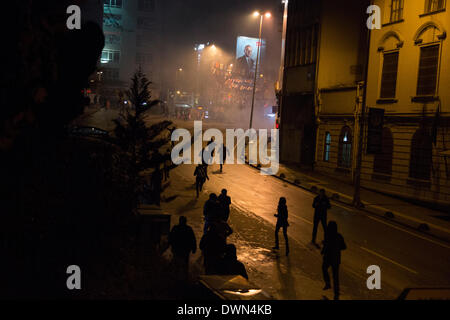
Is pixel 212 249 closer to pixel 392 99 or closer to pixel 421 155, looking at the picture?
pixel 421 155

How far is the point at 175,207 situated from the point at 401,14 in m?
17.2

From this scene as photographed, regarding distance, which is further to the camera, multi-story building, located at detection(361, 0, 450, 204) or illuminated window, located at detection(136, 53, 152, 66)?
illuminated window, located at detection(136, 53, 152, 66)

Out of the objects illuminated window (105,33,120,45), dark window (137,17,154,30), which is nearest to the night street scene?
illuminated window (105,33,120,45)

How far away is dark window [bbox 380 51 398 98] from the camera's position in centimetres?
2406

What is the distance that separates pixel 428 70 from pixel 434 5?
3310mm

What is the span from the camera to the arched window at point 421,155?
853 inches

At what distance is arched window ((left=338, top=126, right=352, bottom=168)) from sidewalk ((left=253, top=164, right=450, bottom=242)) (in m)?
1.34

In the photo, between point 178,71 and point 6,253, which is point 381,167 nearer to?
point 6,253

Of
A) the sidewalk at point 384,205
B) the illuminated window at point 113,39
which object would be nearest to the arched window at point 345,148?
the sidewalk at point 384,205

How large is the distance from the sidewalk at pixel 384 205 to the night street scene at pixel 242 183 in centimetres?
15

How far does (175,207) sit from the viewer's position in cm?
1652

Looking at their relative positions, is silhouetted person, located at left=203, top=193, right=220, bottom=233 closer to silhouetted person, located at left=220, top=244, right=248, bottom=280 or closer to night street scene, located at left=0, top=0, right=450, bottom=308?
night street scene, located at left=0, top=0, right=450, bottom=308

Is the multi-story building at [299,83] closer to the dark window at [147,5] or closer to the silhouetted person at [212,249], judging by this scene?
the silhouetted person at [212,249]

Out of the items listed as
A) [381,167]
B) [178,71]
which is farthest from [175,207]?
[178,71]
